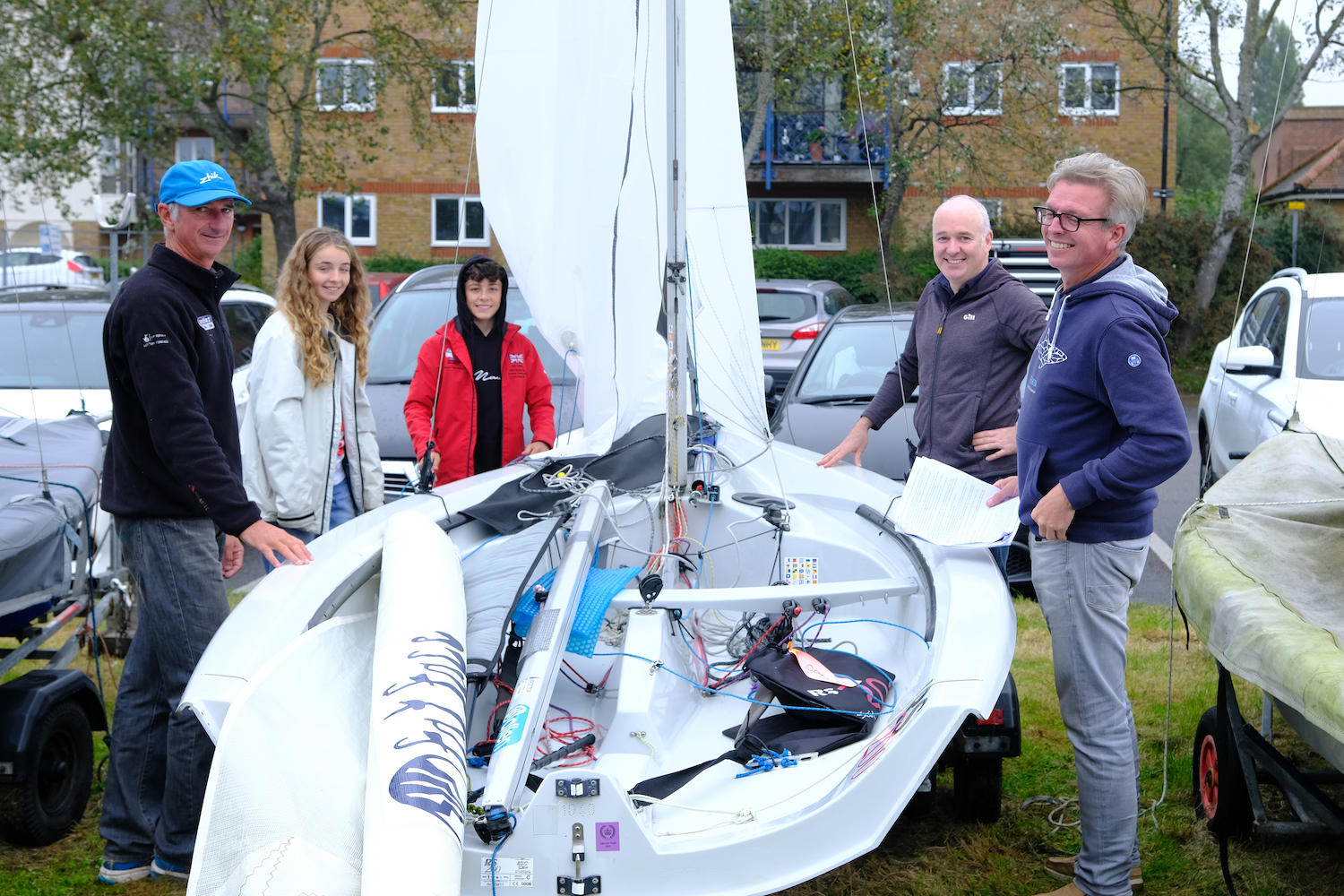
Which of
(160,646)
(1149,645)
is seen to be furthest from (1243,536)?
(160,646)

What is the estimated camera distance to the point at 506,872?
7.14 ft

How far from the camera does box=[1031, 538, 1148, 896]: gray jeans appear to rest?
8.73ft

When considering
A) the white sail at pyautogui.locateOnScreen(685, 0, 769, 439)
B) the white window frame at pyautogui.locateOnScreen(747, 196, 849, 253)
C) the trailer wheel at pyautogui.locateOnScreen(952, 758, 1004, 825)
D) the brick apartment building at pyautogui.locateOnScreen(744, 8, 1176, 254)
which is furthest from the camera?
the white window frame at pyautogui.locateOnScreen(747, 196, 849, 253)

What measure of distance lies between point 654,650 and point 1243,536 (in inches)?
64.6

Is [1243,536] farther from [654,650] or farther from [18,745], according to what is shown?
[18,745]

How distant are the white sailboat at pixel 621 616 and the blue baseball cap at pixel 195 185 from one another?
3.26ft

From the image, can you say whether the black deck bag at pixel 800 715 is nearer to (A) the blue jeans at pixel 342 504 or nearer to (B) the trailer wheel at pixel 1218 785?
(B) the trailer wheel at pixel 1218 785

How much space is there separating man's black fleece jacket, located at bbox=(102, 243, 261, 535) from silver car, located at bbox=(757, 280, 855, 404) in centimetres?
719

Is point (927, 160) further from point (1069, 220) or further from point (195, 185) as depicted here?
point (195, 185)

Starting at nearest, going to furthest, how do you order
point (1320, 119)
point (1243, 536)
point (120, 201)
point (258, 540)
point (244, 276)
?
point (258, 540) → point (1243, 536) → point (120, 201) → point (1320, 119) → point (244, 276)

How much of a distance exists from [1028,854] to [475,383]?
2612 millimetres

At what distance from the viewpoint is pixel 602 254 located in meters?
3.95

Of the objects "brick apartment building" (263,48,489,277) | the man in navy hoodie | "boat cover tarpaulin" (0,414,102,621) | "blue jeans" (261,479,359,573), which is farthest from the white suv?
"brick apartment building" (263,48,489,277)

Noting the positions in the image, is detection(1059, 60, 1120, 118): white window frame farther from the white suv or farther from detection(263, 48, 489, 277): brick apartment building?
the white suv
